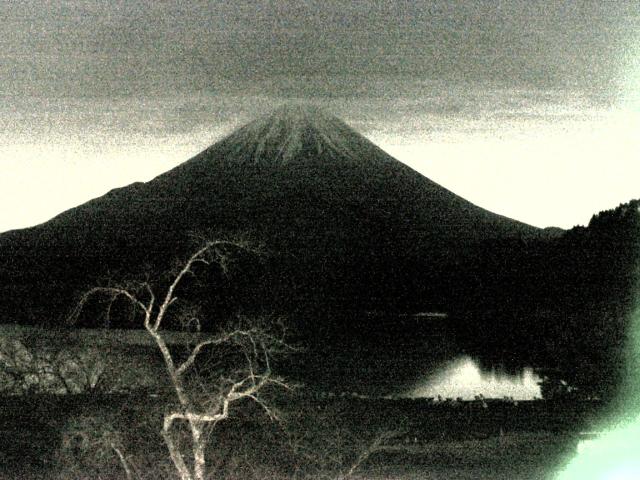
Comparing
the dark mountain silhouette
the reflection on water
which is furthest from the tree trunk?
the reflection on water

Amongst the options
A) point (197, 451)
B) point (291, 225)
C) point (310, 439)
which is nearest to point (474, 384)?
point (310, 439)

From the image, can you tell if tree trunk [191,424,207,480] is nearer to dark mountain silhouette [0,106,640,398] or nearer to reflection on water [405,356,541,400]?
dark mountain silhouette [0,106,640,398]

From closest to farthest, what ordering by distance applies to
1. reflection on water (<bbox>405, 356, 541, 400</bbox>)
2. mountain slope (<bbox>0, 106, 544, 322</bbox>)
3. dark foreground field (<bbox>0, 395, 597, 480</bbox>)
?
1. dark foreground field (<bbox>0, 395, 597, 480</bbox>)
2. reflection on water (<bbox>405, 356, 541, 400</bbox>)
3. mountain slope (<bbox>0, 106, 544, 322</bbox>)

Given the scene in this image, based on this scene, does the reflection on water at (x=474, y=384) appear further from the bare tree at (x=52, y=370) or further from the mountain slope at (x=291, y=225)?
the mountain slope at (x=291, y=225)

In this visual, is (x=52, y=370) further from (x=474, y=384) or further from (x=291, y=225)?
(x=291, y=225)

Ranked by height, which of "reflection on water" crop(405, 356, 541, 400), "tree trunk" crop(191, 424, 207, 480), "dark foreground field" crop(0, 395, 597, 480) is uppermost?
"tree trunk" crop(191, 424, 207, 480)
